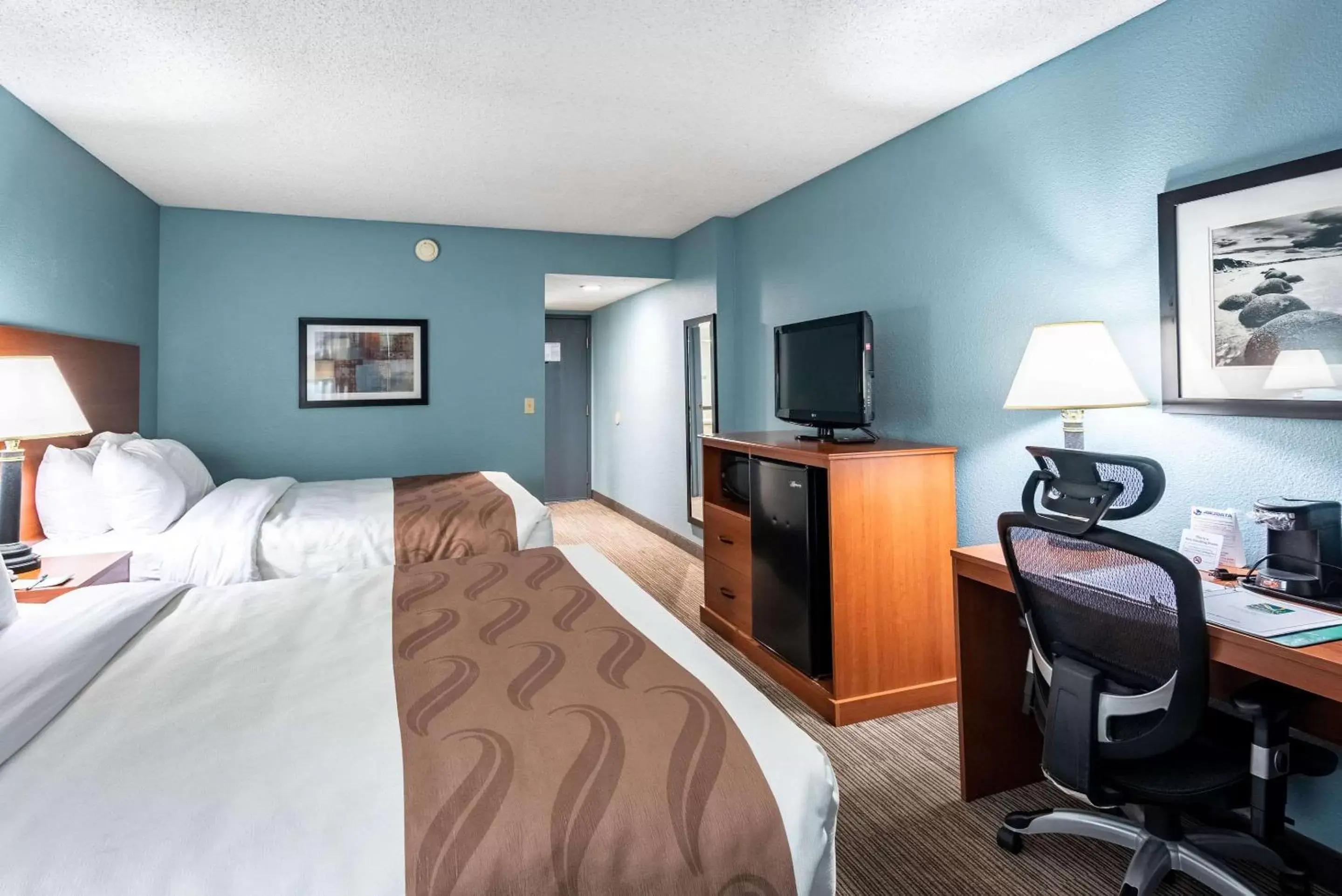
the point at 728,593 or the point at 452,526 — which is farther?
the point at 728,593

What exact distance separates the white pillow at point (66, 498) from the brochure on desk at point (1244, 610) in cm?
346

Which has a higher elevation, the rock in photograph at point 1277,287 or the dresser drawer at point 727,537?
the rock in photograph at point 1277,287

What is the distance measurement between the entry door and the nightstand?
4.95 metres

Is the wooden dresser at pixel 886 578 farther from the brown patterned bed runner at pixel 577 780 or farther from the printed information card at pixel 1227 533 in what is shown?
the brown patterned bed runner at pixel 577 780

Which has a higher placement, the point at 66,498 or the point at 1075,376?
the point at 1075,376

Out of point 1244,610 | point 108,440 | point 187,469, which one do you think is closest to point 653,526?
point 187,469

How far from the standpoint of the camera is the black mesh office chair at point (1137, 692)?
146cm

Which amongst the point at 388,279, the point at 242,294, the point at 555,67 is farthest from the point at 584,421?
the point at 555,67

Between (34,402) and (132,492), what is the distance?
66 centimetres

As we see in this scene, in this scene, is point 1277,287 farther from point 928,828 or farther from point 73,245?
point 73,245

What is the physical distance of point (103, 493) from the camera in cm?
289

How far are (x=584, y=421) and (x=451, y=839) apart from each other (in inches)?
264

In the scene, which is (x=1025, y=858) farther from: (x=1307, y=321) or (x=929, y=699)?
(x=1307, y=321)

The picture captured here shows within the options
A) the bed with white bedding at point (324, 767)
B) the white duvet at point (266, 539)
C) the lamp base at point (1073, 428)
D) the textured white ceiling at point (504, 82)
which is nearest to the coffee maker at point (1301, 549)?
the lamp base at point (1073, 428)
